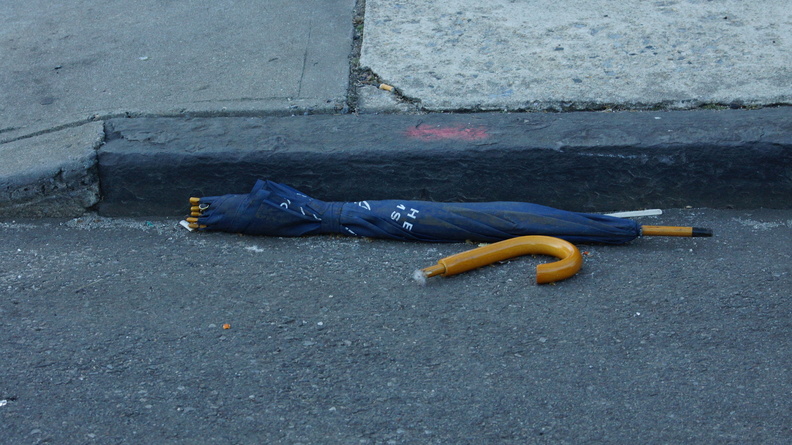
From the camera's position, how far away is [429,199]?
293cm

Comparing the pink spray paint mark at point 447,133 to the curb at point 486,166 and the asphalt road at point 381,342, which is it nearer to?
the curb at point 486,166

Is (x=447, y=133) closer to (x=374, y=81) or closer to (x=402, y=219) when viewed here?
(x=402, y=219)

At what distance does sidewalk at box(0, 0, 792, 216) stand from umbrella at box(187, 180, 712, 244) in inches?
6.2

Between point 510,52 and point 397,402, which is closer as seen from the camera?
point 397,402

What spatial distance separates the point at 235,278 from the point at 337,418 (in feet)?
2.59

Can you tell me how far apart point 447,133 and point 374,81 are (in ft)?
2.15

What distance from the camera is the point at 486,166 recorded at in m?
2.88

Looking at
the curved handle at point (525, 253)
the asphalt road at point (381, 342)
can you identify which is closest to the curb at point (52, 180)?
the asphalt road at point (381, 342)

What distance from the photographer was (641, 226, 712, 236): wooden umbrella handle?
2604 mm

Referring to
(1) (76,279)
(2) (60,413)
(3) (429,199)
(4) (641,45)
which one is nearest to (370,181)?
(3) (429,199)

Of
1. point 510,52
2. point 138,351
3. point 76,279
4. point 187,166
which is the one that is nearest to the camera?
point 138,351

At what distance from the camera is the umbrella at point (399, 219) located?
2684 mm

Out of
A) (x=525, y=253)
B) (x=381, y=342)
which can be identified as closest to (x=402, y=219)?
(x=525, y=253)

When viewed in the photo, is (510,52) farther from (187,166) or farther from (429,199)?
Answer: (187,166)
